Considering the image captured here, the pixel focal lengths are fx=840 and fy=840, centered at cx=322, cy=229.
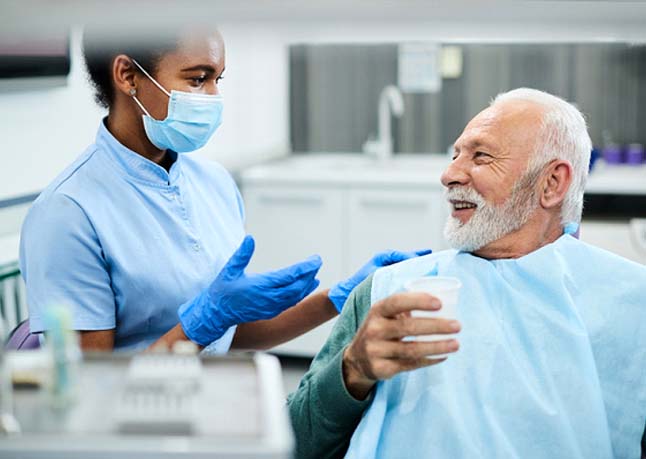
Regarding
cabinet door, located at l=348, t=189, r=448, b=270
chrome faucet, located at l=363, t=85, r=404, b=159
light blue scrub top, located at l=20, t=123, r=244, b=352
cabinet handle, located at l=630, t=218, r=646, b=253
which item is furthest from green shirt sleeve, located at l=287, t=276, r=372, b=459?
chrome faucet, located at l=363, t=85, r=404, b=159

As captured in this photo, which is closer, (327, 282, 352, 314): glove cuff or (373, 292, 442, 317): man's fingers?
(373, 292, 442, 317): man's fingers

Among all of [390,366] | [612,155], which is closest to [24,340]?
[390,366]

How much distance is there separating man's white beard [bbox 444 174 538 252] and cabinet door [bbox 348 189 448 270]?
2.18m

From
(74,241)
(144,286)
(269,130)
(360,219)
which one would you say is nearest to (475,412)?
(144,286)

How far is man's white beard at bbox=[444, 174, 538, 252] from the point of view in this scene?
169 centimetres

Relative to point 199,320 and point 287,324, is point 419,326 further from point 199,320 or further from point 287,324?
point 287,324

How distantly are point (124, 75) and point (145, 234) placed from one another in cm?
33

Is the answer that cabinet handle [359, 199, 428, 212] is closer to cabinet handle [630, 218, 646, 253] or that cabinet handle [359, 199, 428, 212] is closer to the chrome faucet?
the chrome faucet

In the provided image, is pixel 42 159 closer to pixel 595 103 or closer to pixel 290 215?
pixel 290 215

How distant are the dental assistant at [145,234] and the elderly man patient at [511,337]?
0.23 metres

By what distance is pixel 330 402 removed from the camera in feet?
4.89

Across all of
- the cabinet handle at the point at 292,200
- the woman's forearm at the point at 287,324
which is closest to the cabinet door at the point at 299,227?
the cabinet handle at the point at 292,200

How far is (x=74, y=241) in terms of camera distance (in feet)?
5.27

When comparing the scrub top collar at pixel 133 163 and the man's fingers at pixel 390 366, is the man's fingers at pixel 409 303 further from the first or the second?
the scrub top collar at pixel 133 163
